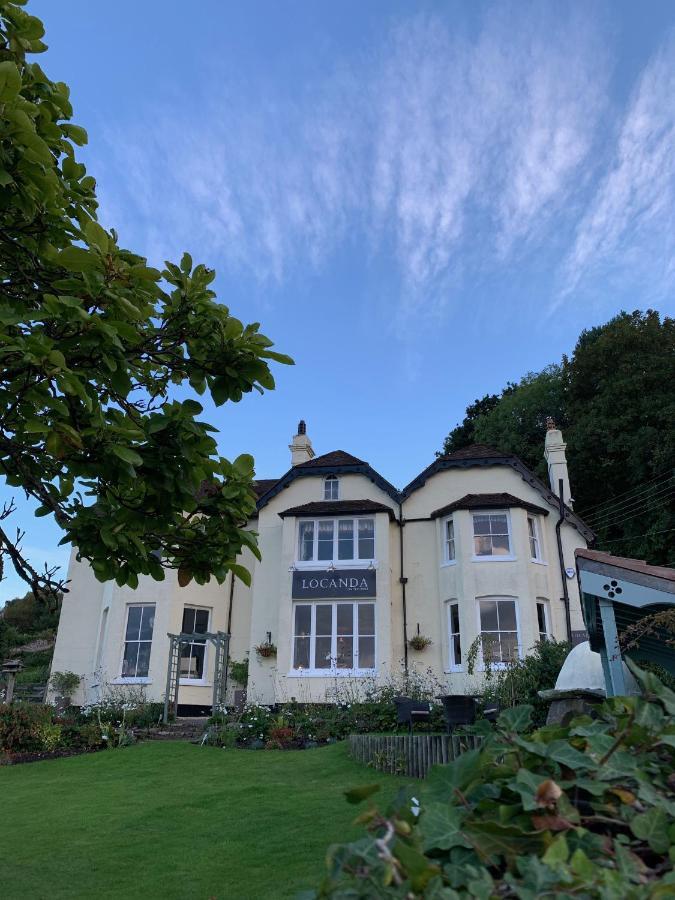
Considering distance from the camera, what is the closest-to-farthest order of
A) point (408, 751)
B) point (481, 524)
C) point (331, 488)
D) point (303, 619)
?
point (408, 751) → point (303, 619) → point (481, 524) → point (331, 488)

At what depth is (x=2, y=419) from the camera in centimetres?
423

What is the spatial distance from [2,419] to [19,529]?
149cm

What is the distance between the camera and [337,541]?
23219 mm

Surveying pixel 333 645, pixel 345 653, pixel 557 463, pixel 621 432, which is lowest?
pixel 345 653

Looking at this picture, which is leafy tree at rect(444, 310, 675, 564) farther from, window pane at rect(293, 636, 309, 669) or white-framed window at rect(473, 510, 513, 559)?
window pane at rect(293, 636, 309, 669)

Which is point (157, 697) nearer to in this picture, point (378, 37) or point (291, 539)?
point (291, 539)

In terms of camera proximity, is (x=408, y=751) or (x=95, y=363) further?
(x=408, y=751)

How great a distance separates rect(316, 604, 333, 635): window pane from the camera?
72.5 feet

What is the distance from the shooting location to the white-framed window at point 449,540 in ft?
74.9

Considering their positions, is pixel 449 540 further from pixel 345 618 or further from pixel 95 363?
pixel 95 363

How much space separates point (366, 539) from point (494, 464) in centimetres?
564

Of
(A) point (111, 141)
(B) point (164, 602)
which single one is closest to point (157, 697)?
(B) point (164, 602)

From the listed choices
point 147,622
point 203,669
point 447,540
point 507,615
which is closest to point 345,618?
point 447,540

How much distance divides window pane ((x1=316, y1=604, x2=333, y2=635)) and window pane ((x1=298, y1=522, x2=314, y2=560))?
192 cm
